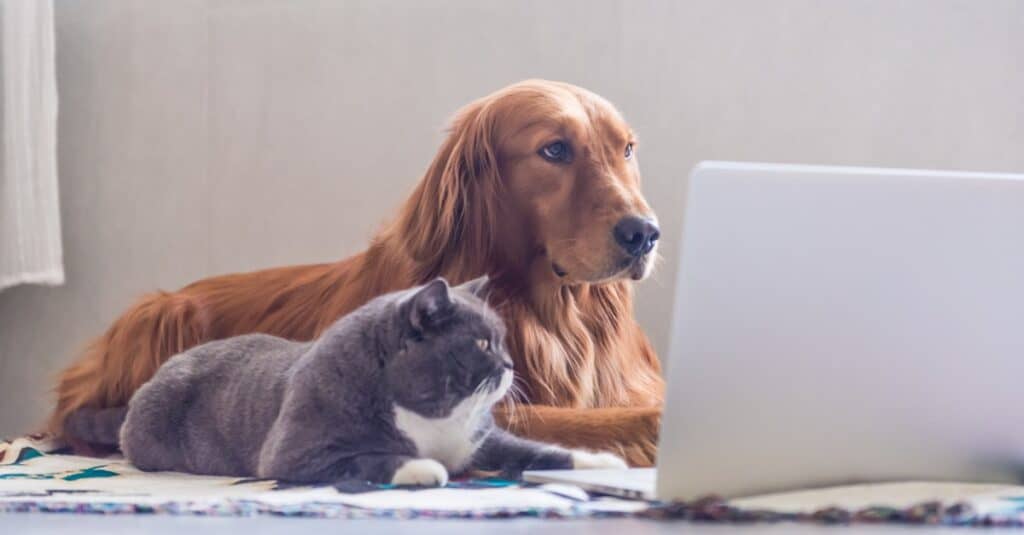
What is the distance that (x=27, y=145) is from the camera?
203 centimetres

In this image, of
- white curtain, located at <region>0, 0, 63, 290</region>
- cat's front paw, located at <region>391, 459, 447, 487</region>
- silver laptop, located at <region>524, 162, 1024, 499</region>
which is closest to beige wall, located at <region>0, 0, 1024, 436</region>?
white curtain, located at <region>0, 0, 63, 290</region>

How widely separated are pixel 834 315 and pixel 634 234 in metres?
0.48

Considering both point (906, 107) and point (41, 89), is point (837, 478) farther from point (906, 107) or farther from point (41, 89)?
point (41, 89)

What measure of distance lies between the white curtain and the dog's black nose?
1.14 metres

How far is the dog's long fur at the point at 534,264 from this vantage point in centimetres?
146

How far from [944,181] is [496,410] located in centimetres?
68

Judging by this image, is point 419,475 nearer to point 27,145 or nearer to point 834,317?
point 834,317

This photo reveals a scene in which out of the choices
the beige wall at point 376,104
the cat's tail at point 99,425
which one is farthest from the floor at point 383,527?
the beige wall at point 376,104

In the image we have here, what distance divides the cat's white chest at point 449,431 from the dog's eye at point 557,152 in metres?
0.37

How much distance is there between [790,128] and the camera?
1980mm

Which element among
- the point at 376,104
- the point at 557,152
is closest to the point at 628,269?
the point at 557,152

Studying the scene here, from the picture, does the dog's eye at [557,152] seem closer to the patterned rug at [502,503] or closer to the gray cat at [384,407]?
the gray cat at [384,407]

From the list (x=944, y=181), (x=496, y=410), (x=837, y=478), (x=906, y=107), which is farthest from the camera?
(x=906, y=107)

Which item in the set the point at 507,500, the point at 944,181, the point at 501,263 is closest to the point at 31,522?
the point at 507,500
